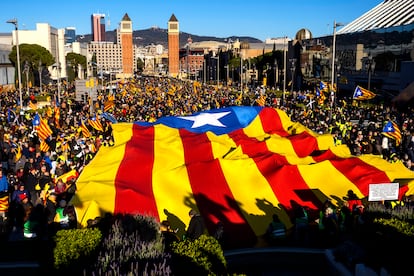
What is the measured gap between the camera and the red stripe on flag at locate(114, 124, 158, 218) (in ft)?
29.8

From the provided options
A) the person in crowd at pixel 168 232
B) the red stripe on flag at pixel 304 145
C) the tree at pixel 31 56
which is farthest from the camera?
the tree at pixel 31 56

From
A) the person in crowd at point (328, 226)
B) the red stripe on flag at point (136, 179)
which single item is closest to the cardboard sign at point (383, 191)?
the person in crowd at point (328, 226)

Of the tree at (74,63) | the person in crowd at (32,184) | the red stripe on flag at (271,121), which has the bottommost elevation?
the person in crowd at (32,184)

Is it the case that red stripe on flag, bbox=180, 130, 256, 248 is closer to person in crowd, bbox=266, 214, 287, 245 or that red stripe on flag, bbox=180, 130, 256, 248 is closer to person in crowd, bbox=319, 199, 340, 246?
person in crowd, bbox=266, 214, 287, 245

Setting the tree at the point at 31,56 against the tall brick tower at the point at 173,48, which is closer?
the tree at the point at 31,56

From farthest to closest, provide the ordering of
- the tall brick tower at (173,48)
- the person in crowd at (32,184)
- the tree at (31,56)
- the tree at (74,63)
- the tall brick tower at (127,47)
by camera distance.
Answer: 1. the tall brick tower at (173,48)
2. the tall brick tower at (127,47)
3. the tree at (74,63)
4. the tree at (31,56)
5. the person in crowd at (32,184)

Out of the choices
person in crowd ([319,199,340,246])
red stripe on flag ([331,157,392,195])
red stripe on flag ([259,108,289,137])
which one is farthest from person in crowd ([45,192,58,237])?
red stripe on flag ([259,108,289,137])

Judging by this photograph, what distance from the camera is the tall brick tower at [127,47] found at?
148m

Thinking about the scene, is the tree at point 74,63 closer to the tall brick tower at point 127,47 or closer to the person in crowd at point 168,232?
the tall brick tower at point 127,47

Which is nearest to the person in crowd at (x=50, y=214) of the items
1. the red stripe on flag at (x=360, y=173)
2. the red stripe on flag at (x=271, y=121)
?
the red stripe on flag at (x=360, y=173)

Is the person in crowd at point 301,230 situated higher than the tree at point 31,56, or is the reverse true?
the tree at point 31,56

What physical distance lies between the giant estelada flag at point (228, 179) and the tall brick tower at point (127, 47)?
137619 mm

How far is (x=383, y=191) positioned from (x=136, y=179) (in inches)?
203

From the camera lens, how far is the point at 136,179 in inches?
414
